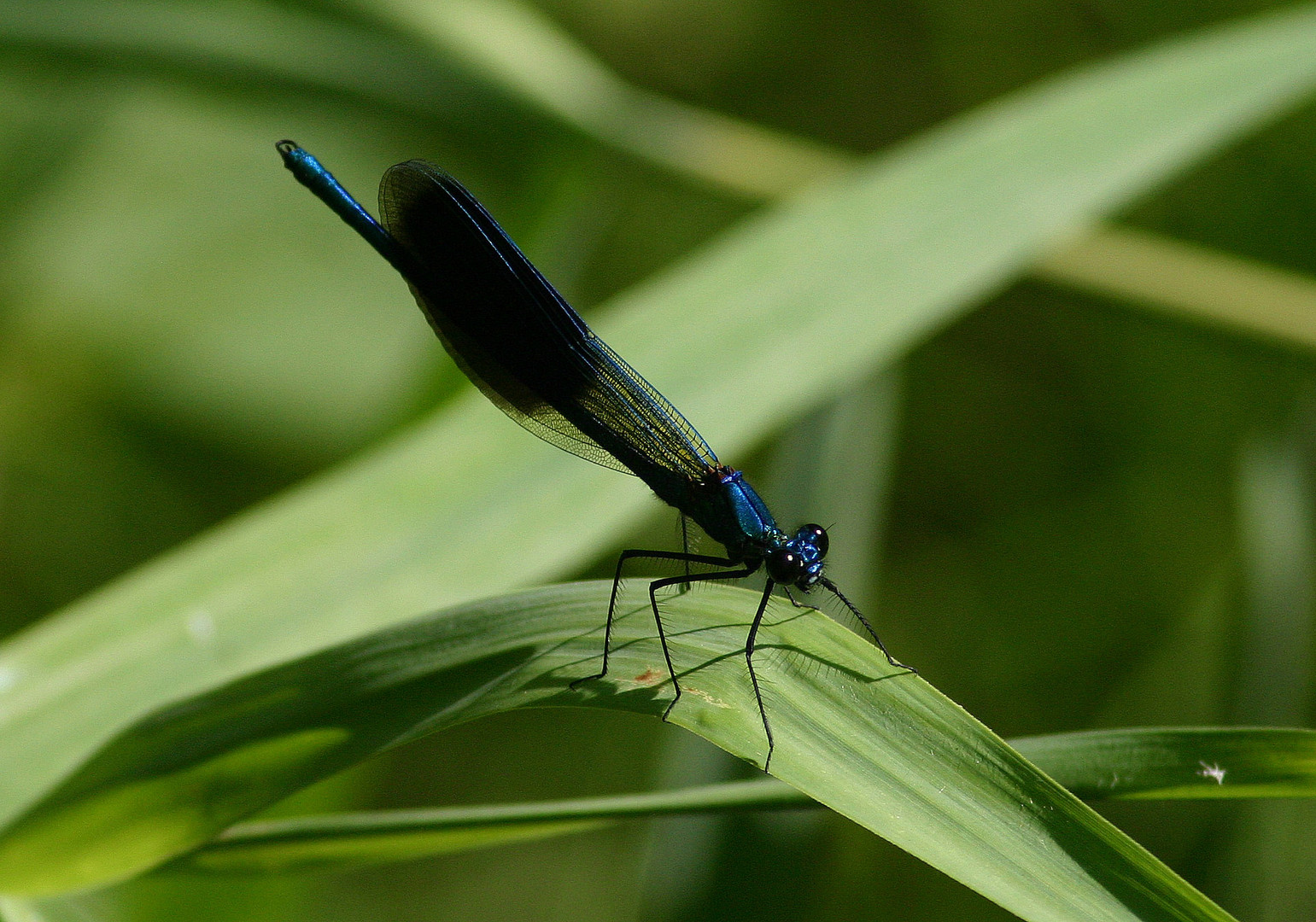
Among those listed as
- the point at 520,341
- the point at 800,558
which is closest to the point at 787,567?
the point at 800,558

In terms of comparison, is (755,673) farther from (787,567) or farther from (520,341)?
(520,341)

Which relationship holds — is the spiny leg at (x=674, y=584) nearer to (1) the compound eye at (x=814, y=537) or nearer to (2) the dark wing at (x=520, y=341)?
(1) the compound eye at (x=814, y=537)

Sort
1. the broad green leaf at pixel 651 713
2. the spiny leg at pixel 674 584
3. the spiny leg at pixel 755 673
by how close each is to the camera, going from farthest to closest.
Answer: the spiny leg at pixel 674 584, the spiny leg at pixel 755 673, the broad green leaf at pixel 651 713

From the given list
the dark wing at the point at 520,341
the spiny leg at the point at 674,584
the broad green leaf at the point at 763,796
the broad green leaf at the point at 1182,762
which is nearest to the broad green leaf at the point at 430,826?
the broad green leaf at the point at 763,796

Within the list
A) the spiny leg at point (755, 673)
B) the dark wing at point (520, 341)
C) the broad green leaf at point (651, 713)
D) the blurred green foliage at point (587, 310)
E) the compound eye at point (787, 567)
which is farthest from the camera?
the blurred green foliage at point (587, 310)

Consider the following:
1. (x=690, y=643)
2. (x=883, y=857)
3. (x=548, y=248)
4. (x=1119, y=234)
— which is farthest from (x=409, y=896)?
(x=1119, y=234)
